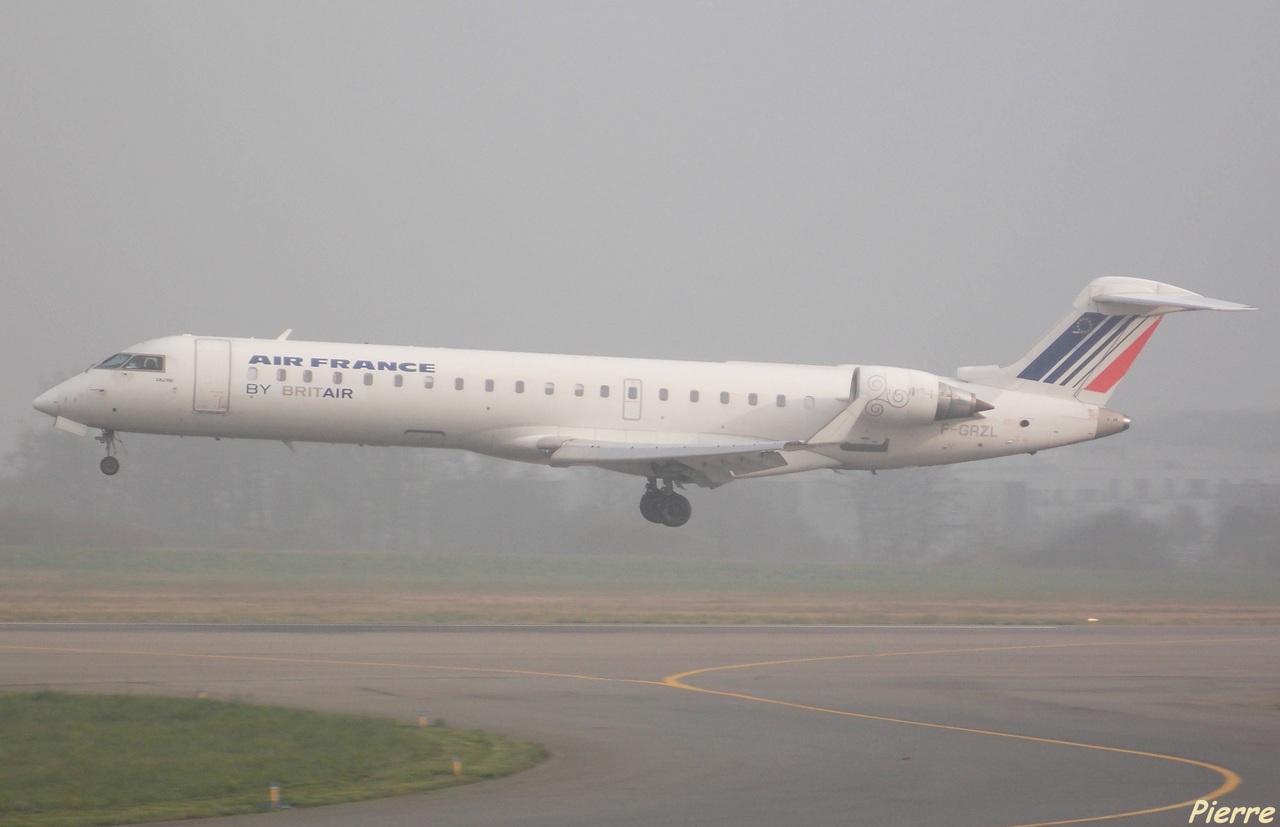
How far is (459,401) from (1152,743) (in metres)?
16.5

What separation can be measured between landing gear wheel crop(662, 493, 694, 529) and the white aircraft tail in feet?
24.8

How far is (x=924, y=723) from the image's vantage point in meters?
16.6

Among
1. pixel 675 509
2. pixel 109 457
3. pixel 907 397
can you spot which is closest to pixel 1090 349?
pixel 907 397

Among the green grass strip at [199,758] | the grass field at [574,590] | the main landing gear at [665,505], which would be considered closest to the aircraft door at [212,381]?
the grass field at [574,590]

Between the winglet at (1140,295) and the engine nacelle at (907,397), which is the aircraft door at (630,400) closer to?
the engine nacelle at (907,397)

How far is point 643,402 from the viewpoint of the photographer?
30.1 metres

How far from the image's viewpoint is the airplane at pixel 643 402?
92.7ft

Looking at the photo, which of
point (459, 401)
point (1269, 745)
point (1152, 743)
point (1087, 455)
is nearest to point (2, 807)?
point (1152, 743)

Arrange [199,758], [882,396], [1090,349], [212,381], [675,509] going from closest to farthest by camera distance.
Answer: [199,758] < [212,381] < [882,396] < [675,509] < [1090,349]

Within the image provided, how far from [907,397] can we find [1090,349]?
5.33 meters

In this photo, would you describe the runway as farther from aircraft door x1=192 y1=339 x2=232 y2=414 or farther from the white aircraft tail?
the white aircraft tail

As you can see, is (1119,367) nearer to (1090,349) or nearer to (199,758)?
(1090,349)

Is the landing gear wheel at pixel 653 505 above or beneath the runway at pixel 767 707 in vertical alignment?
above

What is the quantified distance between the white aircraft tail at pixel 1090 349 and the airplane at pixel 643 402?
0.03m
